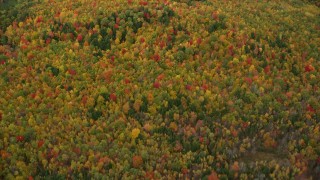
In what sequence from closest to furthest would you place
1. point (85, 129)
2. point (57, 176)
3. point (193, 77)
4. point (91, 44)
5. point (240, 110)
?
point (57, 176), point (85, 129), point (240, 110), point (193, 77), point (91, 44)

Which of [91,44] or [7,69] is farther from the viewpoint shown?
[91,44]

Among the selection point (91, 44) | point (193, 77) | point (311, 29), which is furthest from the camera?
point (311, 29)

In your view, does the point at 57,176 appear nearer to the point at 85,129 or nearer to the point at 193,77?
the point at 85,129

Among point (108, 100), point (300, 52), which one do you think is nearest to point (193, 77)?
point (108, 100)

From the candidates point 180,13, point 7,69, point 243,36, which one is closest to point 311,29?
point 243,36

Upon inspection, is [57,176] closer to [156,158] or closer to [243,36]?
[156,158]

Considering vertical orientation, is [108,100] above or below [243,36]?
below

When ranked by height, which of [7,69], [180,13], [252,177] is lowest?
[252,177]
